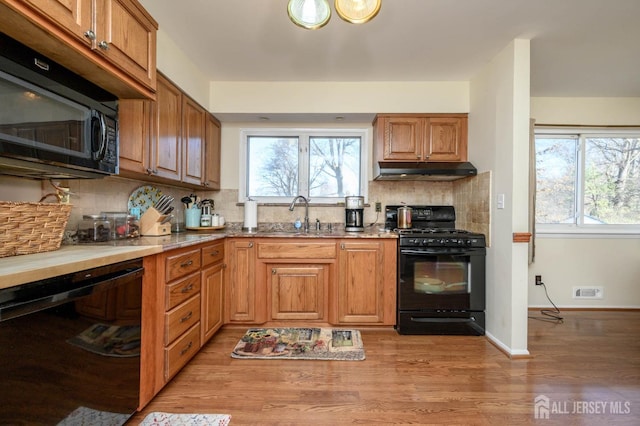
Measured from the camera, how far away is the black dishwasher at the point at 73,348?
866 millimetres

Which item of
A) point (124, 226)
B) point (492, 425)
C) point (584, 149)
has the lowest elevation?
point (492, 425)

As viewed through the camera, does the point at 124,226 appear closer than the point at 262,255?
Yes

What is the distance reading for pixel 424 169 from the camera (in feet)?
8.95

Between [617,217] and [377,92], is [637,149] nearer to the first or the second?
[617,217]

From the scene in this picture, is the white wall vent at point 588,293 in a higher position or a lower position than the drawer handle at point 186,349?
higher

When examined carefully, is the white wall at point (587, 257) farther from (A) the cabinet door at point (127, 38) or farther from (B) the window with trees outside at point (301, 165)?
(A) the cabinet door at point (127, 38)

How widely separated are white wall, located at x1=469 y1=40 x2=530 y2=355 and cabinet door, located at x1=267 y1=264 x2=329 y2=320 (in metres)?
1.50

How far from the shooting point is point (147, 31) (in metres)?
1.53

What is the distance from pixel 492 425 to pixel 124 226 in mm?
2513

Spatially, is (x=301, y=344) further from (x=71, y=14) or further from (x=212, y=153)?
(x=71, y=14)

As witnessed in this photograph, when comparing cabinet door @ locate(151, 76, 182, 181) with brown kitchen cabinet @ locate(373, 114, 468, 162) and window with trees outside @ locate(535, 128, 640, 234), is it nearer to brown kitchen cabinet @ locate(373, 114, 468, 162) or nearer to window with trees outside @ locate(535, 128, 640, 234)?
brown kitchen cabinet @ locate(373, 114, 468, 162)

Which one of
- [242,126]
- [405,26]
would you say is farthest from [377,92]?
[242,126]

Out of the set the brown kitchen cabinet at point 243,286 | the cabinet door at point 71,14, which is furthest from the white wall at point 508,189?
the cabinet door at point 71,14
